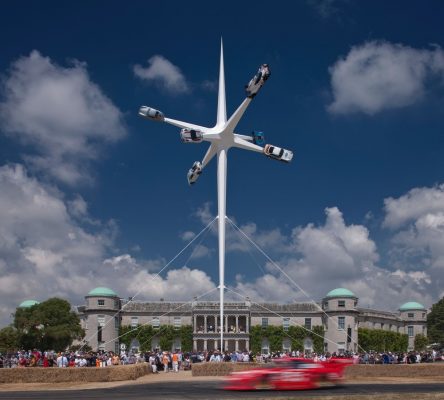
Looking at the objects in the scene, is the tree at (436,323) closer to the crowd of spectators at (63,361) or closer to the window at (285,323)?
the window at (285,323)

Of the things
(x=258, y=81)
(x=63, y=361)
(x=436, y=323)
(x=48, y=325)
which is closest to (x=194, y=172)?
(x=258, y=81)

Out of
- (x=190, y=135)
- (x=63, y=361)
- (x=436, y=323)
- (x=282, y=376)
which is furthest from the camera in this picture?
(x=436, y=323)

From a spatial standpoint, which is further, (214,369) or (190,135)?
(190,135)

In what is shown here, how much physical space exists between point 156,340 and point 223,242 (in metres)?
79.5

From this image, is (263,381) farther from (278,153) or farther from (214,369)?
(278,153)

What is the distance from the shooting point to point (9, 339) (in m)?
97.3

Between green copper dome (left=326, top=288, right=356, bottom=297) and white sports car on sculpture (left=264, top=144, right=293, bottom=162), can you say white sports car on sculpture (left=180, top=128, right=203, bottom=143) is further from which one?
green copper dome (left=326, top=288, right=356, bottom=297)

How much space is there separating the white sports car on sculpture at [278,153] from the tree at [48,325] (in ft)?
171

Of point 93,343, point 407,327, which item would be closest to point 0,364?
point 93,343

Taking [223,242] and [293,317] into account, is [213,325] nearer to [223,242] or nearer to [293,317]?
[293,317]

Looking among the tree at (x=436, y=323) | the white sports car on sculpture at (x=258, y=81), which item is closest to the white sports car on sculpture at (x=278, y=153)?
the white sports car on sculpture at (x=258, y=81)

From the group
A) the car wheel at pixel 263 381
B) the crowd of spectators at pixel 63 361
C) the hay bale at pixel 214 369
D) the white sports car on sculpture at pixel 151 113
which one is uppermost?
the white sports car on sculpture at pixel 151 113

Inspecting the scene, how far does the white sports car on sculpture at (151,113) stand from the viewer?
194ft

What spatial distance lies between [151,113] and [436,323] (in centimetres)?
13230
